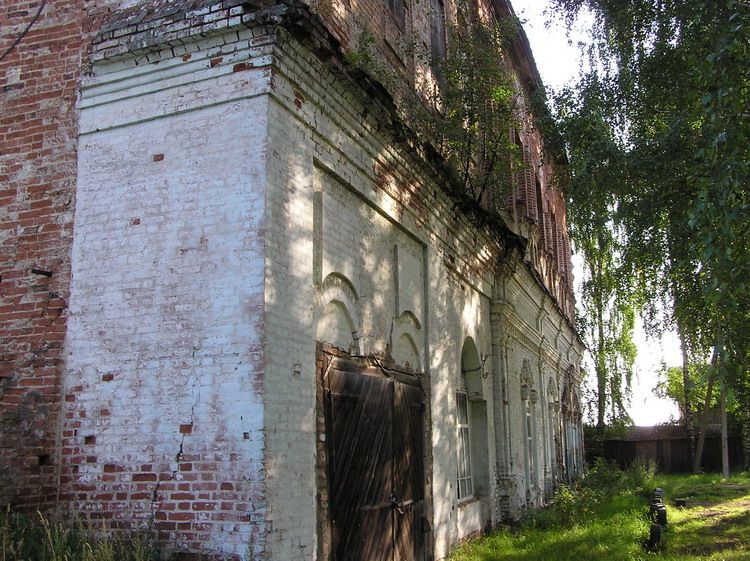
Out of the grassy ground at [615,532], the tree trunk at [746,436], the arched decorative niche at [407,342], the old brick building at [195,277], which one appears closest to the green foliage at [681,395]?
the tree trunk at [746,436]

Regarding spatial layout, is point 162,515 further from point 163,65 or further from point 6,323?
point 163,65

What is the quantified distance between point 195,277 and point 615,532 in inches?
365

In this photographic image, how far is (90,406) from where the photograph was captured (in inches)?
224

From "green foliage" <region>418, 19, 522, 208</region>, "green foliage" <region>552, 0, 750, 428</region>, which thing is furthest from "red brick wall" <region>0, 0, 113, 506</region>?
"green foliage" <region>552, 0, 750, 428</region>

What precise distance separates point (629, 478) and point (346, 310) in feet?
56.1

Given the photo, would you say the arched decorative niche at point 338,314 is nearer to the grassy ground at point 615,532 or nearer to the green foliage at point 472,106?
the green foliage at point 472,106

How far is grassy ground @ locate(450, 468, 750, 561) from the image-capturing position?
33.5 feet

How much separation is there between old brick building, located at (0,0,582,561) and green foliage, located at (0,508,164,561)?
148mm

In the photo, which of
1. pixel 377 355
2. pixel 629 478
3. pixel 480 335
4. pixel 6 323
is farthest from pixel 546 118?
pixel 629 478

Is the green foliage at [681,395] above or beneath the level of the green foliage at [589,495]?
above

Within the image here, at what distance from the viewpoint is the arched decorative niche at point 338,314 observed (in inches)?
259

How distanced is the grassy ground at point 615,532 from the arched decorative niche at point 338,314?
399 centimetres

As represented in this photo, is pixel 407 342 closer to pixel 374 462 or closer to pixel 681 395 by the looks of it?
pixel 374 462

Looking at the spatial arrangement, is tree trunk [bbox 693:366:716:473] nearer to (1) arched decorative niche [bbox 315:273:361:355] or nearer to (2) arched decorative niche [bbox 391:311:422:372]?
(2) arched decorative niche [bbox 391:311:422:372]
